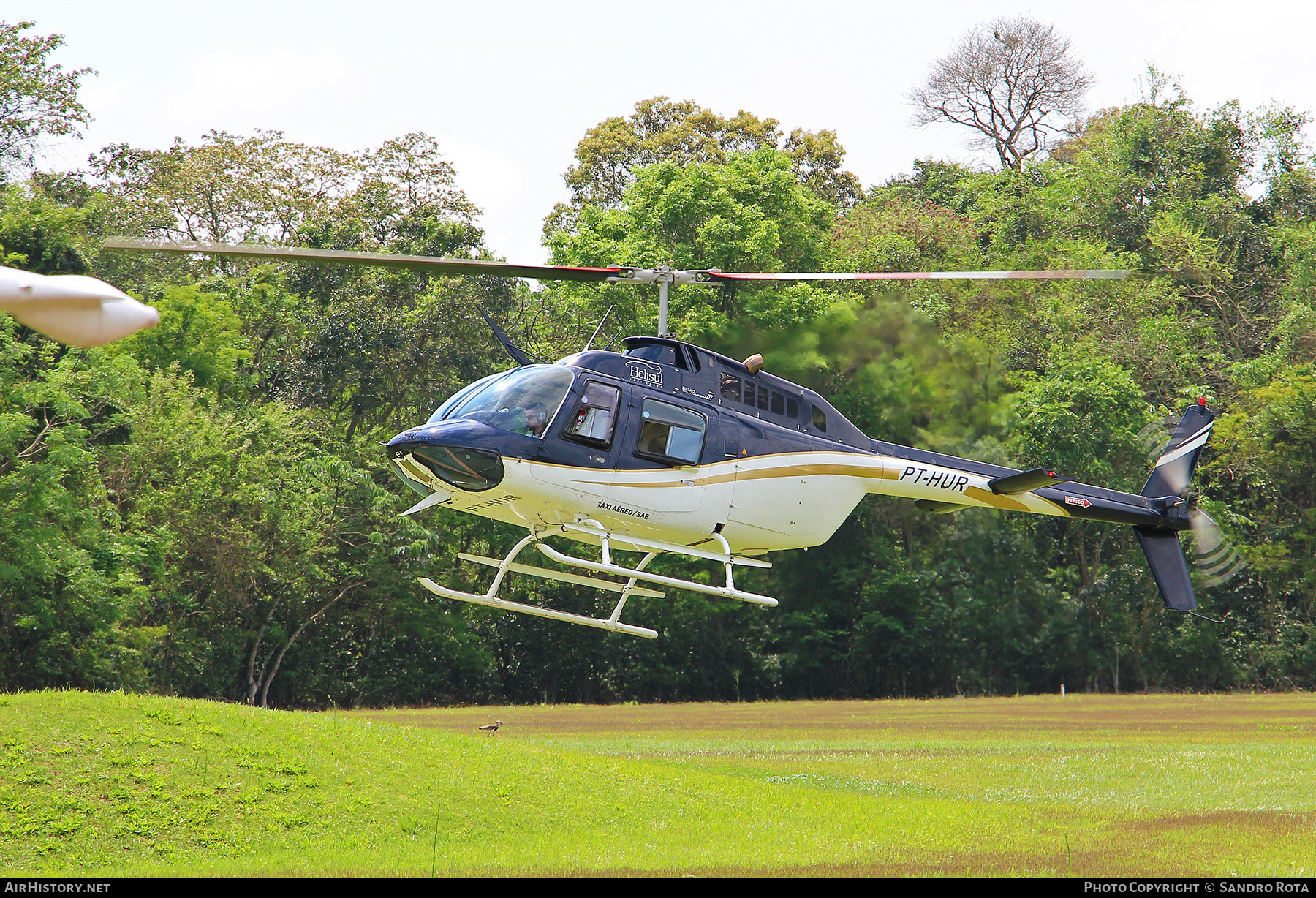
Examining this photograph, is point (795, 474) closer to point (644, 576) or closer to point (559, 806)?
point (644, 576)

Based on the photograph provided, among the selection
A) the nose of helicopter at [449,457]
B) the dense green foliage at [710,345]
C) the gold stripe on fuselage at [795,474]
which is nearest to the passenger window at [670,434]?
the gold stripe on fuselage at [795,474]

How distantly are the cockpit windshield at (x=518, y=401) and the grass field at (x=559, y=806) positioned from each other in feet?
18.5

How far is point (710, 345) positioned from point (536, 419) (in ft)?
93.5

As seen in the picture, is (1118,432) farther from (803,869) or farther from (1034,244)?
(803,869)

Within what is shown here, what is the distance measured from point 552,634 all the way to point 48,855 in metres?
30.4

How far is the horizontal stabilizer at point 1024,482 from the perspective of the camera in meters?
18.4

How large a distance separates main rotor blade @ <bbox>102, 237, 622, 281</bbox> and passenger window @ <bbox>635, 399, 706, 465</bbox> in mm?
1975

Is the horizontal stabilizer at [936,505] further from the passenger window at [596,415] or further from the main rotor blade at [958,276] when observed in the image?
the passenger window at [596,415]

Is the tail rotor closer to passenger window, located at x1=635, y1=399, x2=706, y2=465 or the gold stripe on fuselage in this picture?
the gold stripe on fuselage

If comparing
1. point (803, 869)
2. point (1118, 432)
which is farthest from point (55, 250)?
point (1118, 432)

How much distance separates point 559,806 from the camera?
19516mm

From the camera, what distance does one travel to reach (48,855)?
51.2 feet

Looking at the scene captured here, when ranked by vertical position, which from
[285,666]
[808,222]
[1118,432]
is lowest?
[285,666]

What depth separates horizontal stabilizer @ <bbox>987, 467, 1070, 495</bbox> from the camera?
1844 centimetres
